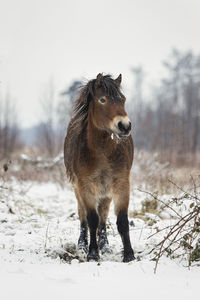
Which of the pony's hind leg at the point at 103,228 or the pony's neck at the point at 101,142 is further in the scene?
the pony's hind leg at the point at 103,228

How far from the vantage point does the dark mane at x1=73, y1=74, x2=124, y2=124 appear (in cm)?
383

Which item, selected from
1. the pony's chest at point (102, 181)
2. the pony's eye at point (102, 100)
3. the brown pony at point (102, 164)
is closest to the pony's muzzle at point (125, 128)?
the brown pony at point (102, 164)

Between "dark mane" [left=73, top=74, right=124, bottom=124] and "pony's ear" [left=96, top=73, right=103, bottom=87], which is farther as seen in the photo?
"pony's ear" [left=96, top=73, right=103, bottom=87]

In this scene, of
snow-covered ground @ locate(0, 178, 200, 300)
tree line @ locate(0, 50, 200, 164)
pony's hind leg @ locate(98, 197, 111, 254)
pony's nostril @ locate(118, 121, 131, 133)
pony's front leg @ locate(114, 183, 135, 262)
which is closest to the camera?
snow-covered ground @ locate(0, 178, 200, 300)

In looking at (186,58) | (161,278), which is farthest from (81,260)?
(186,58)

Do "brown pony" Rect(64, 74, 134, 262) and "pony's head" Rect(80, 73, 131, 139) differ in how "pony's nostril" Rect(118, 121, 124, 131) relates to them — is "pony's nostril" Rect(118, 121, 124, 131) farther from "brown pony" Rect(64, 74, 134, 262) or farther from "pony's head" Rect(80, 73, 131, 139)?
"brown pony" Rect(64, 74, 134, 262)

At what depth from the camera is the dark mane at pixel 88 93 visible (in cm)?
383

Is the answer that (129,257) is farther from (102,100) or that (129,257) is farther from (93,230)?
(102,100)

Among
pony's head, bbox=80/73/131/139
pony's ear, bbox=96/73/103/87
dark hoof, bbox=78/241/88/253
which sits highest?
pony's ear, bbox=96/73/103/87

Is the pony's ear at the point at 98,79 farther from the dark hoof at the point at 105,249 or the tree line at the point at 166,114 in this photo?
the tree line at the point at 166,114

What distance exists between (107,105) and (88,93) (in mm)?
527

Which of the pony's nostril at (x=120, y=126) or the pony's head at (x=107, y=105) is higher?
the pony's head at (x=107, y=105)

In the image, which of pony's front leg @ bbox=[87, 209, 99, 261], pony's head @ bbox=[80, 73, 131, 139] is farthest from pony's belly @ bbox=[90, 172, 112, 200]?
pony's head @ bbox=[80, 73, 131, 139]

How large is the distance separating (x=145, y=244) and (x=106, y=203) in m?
0.84
